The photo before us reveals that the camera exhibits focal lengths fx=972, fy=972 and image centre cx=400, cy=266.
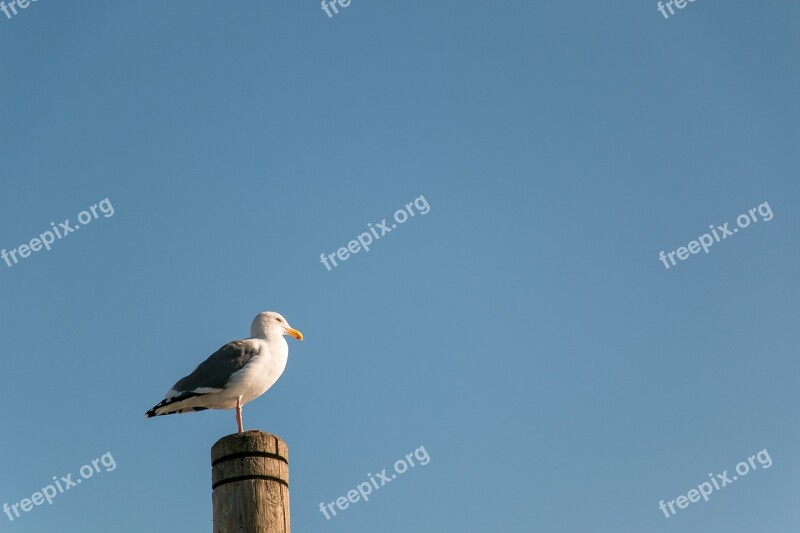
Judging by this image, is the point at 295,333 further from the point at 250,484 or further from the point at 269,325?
the point at 250,484

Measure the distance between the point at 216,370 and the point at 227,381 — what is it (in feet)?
0.65

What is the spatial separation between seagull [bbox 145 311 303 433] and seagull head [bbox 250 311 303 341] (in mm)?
553

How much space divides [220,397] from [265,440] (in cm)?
432

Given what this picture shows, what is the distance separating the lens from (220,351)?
11125 millimetres

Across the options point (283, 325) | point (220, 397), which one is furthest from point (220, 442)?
point (283, 325)

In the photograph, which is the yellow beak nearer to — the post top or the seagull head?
the seagull head

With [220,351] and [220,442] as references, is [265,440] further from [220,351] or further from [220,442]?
[220,351]

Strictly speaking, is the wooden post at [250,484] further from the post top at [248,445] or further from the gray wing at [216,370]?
the gray wing at [216,370]

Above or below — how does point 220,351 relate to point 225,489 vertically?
above

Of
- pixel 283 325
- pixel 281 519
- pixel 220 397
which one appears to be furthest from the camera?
pixel 283 325

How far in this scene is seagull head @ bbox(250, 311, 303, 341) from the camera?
39.5 ft

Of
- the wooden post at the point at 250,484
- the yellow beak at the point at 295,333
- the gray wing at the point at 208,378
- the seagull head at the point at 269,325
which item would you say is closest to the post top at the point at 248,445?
the wooden post at the point at 250,484

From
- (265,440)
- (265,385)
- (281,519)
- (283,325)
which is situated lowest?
(281,519)

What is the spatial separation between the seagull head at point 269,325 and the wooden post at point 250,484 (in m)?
5.27
